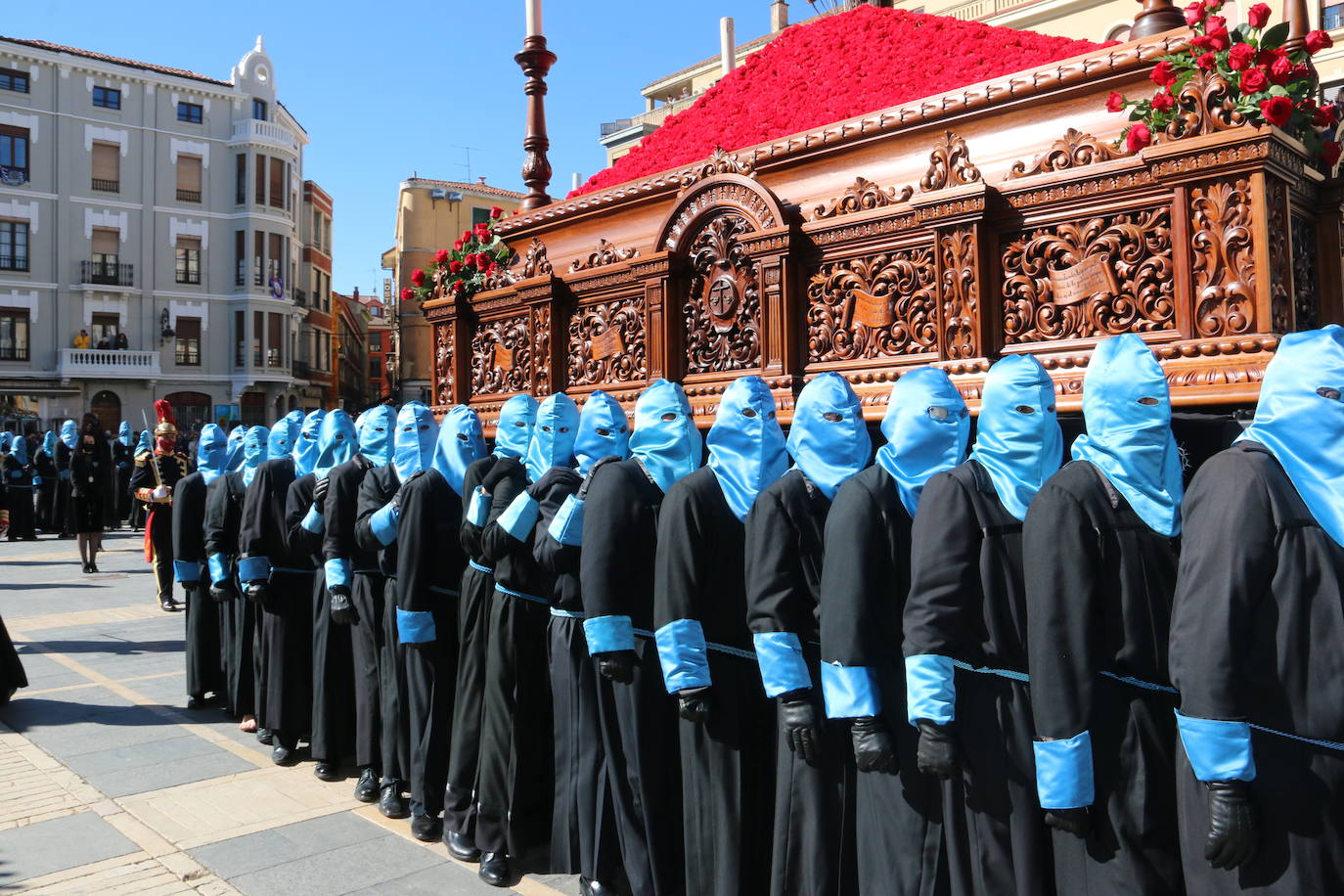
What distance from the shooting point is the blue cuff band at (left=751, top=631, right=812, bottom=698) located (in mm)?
2998

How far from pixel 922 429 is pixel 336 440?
11.9 ft

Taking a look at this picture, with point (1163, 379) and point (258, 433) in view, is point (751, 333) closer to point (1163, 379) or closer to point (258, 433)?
point (1163, 379)

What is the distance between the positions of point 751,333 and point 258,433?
375 centimetres

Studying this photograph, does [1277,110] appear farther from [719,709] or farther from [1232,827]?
[719,709]

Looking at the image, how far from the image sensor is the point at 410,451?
4773 mm

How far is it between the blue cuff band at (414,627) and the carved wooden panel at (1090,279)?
270cm

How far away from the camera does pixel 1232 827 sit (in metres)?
2.19

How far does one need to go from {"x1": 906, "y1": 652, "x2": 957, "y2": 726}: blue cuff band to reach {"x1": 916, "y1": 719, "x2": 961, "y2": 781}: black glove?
0.08ft

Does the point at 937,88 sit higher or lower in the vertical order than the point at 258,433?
higher

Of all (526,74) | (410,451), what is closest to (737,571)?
(410,451)

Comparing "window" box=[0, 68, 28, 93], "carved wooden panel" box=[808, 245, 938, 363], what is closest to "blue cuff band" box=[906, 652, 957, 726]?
"carved wooden panel" box=[808, 245, 938, 363]

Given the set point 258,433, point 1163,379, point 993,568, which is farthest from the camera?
point 258,433

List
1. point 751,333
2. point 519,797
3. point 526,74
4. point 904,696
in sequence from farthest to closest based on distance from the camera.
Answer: point 526,74 < point 751,333 < point 519,797 < point 904,696

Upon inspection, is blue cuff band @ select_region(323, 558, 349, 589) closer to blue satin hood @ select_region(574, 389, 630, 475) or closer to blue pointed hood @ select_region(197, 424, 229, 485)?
blue satin hood @ select_region(574, 389, 630, 475)
